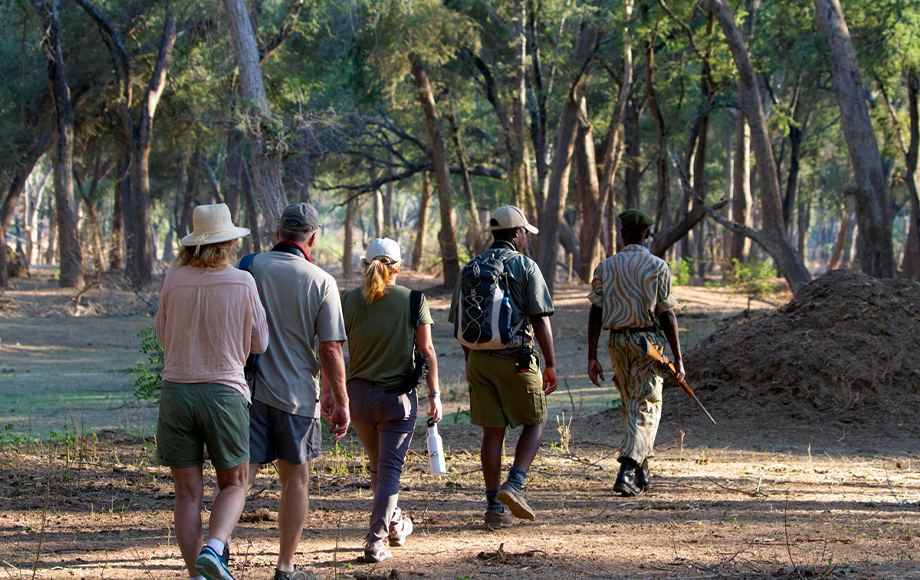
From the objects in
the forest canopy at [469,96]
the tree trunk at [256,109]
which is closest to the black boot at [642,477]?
the tree trunk at [256,109]

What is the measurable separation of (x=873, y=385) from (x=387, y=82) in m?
15.0

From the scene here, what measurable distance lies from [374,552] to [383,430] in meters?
0.61

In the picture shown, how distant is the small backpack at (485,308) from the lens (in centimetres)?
460

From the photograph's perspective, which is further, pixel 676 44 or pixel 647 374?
pixel 676 44

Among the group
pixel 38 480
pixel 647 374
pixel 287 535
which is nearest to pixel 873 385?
pixel 647 374

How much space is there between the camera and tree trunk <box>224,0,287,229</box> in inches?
422

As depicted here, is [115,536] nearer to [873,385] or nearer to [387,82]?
[873,385]

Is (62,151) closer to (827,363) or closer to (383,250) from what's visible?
(827,363)

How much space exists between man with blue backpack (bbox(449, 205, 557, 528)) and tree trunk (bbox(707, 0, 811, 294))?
936cm

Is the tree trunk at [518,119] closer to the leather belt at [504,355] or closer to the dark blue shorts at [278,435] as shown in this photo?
the leather belt at [504,355]

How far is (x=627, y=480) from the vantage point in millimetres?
5566

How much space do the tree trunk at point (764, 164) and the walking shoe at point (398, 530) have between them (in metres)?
10.2

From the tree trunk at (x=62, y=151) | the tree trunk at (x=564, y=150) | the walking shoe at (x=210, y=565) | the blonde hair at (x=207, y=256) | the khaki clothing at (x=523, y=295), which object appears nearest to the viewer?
the walking shoe at (x=210, y=565)

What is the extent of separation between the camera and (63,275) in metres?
23.4
